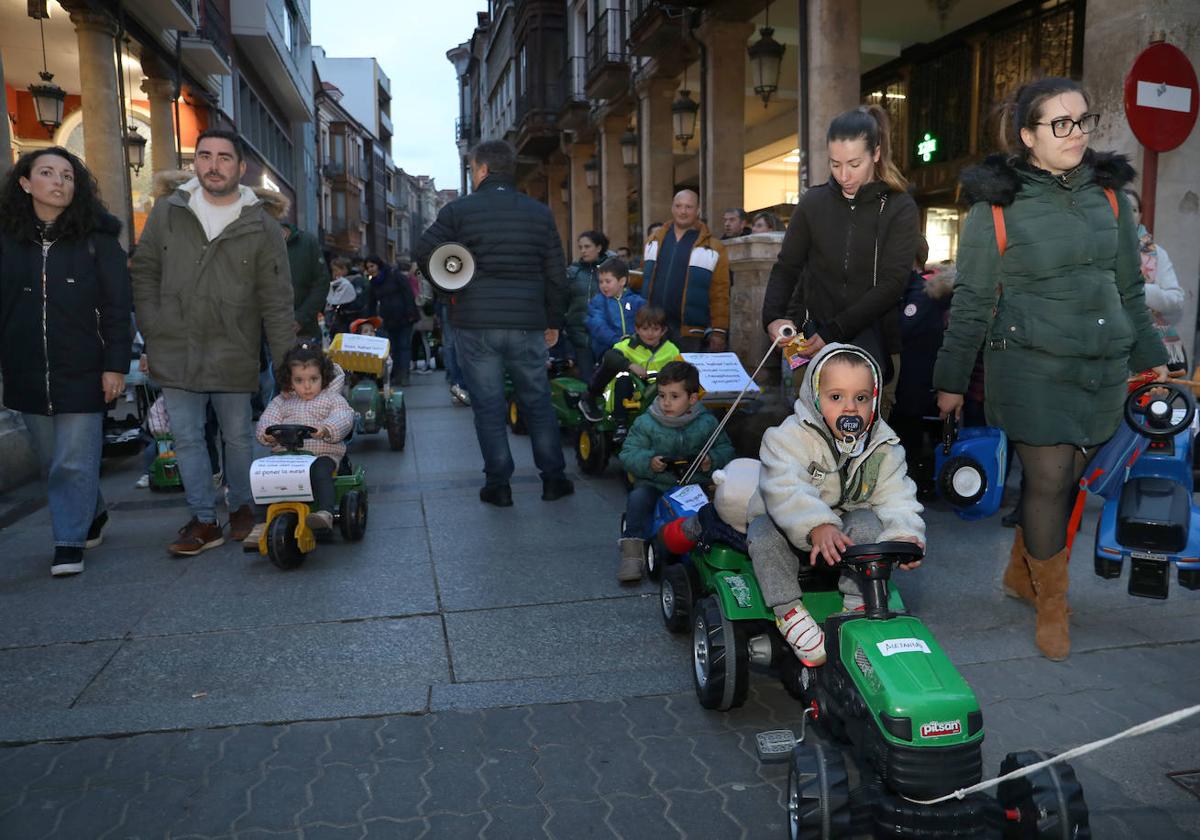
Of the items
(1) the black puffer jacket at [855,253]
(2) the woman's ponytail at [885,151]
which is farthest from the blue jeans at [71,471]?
(2) the woman's ponytail at [885,151]

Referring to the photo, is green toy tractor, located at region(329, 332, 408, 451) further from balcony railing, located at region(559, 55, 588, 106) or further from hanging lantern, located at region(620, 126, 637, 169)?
balcony railing, located at region(559, 55, 588, 106)

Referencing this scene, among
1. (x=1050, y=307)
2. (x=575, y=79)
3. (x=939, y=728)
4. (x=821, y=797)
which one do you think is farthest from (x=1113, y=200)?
(x=575, y=79)

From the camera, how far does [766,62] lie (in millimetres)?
12828

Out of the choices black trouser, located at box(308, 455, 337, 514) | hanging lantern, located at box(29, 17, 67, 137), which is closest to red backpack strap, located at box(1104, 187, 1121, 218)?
black trouser, located at box(308, 455, 337, 514)

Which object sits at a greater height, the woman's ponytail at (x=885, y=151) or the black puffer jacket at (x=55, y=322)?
the woman's ponytail at (x=885, y=151)

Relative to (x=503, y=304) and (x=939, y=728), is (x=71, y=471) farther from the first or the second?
(x=939, y=728)

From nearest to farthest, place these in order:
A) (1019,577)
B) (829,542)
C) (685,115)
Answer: (829,542)
(1019,577)
(685,115)

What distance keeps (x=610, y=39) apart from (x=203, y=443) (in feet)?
55.7

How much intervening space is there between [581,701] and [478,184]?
13.7 feet

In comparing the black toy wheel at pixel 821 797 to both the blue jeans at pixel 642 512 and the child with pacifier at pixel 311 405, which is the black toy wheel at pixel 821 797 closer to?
the blue jeans at pixel 642 512

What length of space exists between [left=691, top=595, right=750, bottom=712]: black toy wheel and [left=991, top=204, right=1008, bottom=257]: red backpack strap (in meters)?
1.83

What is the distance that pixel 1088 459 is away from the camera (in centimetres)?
395

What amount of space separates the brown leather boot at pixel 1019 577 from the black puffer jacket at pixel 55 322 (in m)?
4.59

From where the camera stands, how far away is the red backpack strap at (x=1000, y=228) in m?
3.80
